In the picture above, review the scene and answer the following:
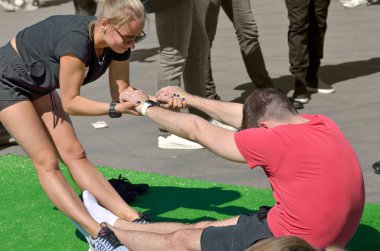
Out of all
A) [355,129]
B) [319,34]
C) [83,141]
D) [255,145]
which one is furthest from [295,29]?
[255,145]

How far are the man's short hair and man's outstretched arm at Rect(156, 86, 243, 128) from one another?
490mm

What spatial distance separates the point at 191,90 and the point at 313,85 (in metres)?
1.91

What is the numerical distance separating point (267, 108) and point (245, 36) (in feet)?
14.6

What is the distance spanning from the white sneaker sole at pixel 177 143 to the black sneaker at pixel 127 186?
113cm

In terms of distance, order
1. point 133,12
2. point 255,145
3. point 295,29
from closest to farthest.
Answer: point 255,145
point 133,12
point 295,29

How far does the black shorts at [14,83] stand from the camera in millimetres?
5594

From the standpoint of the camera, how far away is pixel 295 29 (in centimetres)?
909

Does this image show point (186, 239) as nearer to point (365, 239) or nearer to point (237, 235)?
point (237, 235)

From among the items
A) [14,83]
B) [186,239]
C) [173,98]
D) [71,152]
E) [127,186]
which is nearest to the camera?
[186,239]

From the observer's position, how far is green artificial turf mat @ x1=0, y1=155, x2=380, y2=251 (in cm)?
596

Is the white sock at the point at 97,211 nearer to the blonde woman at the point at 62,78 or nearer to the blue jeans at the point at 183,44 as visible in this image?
the blonde woman at the point at 62,78

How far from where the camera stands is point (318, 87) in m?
9.77

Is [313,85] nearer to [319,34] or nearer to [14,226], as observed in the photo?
[319,34]

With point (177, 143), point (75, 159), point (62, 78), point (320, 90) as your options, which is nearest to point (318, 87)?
point (320, 90)
